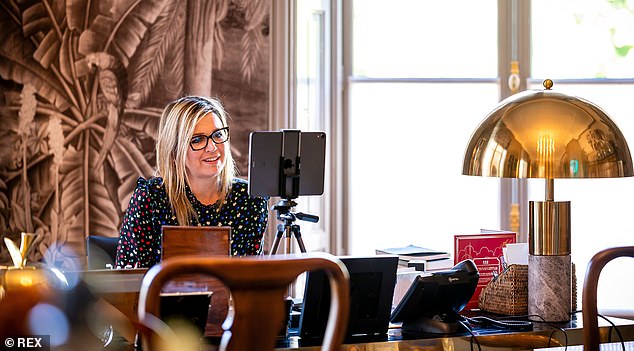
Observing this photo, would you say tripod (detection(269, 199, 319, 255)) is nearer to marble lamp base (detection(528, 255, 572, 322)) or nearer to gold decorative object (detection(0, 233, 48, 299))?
marble lamp base (detection(528, 255, 572, 322))

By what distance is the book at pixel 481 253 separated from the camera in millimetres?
3061

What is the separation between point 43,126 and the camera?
4.55m

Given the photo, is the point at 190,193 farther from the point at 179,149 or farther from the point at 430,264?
the point at 430,264

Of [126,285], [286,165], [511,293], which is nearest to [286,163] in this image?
[286,165]

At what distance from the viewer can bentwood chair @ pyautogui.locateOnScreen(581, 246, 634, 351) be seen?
81.6 inches

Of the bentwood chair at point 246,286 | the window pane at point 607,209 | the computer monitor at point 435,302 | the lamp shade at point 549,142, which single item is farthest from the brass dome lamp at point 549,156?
the window pane at point 607,209

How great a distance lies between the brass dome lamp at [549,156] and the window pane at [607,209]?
8.86 feet

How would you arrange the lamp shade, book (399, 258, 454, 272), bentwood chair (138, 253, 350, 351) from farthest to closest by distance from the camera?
book (399, 258, 454, 272), the lamp shade, bentwood chair (138, 253, 350, 351)

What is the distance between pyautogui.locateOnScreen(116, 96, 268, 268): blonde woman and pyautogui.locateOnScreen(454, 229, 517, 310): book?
2.73ft

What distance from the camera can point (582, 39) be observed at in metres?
5.53

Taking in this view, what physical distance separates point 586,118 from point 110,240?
1.90 meters

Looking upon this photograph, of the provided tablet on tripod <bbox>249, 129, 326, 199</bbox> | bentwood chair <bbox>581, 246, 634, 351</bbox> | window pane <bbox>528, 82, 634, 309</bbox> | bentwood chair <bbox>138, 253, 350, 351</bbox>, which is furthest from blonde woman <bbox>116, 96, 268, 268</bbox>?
window pane <bbox>528, 82, 634, 309</bbox>

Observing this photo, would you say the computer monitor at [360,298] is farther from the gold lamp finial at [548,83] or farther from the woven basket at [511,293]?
the gold lamp finial at [548,83]

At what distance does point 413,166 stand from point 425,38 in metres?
0.76
